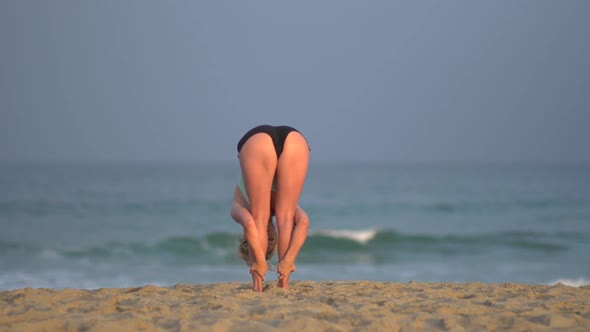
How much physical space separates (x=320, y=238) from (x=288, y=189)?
1364 cm

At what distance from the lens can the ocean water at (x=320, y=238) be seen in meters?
12.8

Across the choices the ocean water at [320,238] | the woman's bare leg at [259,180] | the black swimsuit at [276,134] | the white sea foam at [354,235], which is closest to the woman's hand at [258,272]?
the woman's bare leg at [259,180]

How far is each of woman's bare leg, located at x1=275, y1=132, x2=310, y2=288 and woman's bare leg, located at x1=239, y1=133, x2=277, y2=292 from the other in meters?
0.07

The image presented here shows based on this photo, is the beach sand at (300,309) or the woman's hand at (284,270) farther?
the woman's hand at (284,270)

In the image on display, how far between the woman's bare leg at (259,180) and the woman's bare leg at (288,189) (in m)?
0.07

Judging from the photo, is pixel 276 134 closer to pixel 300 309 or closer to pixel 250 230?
pixel 250 230

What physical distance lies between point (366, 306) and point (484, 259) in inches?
485

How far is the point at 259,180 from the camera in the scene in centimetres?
462

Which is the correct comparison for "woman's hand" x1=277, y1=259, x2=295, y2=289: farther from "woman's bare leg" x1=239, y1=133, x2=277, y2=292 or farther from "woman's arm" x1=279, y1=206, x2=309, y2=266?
"woman's bare leg" x1=239, y1=133, x2=277, y2=292

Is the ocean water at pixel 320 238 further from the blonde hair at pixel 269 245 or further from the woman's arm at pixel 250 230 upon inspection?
the woman's arm at pixel 250 230

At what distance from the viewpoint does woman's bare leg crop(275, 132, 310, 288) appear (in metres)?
4.59

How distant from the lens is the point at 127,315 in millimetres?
3705

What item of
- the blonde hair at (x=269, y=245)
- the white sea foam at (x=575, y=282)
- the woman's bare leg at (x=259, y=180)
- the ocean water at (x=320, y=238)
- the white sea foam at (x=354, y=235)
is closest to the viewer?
the woman's bare leg at (x=259, y=180)

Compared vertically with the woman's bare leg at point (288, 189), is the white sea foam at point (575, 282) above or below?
above
